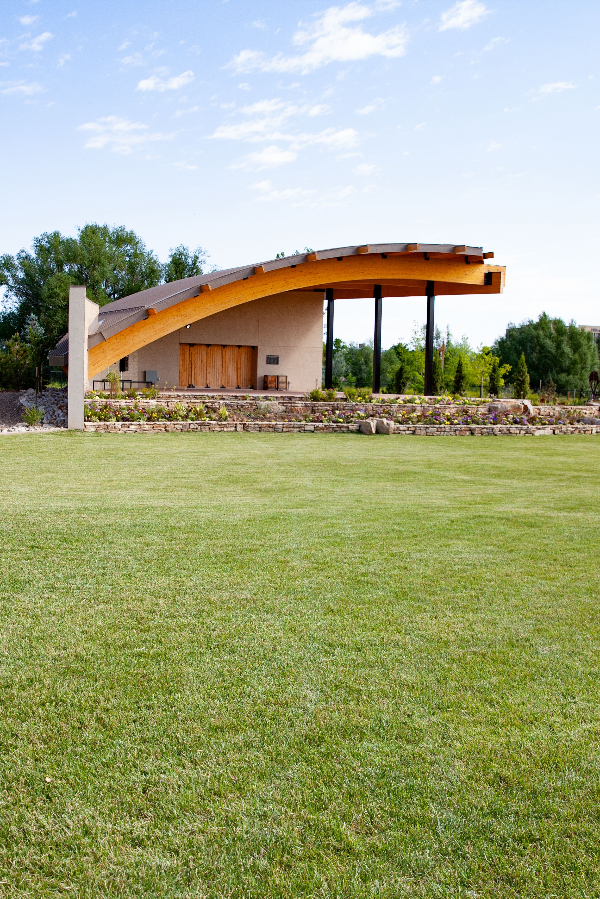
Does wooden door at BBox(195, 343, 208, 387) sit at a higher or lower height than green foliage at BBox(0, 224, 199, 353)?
lower

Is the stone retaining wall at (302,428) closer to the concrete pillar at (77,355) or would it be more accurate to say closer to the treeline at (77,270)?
the concrete pillar at (77,355)

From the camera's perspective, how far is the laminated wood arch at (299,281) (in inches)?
736

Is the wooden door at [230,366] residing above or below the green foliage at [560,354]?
below

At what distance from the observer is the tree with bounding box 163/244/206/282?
4312 centimetres

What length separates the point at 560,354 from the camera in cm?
5541

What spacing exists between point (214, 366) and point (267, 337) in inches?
94.3

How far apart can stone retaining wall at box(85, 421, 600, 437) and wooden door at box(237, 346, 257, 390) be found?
8.55m

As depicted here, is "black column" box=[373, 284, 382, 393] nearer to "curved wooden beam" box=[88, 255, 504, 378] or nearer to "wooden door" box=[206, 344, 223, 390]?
"curved wooden beam" box=[88, 255, 504, 378]

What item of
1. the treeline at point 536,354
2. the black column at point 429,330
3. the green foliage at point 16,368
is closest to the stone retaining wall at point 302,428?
the black column at point 429,330

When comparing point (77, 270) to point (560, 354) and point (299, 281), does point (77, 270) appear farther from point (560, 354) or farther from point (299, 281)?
point (560, 354)

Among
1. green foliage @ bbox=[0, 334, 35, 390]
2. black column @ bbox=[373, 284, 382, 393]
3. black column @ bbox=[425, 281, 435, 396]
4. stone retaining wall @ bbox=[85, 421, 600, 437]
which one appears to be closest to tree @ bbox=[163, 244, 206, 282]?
green foliage @ bbox=[0, 334, 35, 390]

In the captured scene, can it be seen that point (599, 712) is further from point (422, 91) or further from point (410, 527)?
point (422, 91)

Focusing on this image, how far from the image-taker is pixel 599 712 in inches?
114

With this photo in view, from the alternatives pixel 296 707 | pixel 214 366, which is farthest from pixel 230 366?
pixel 296 707
